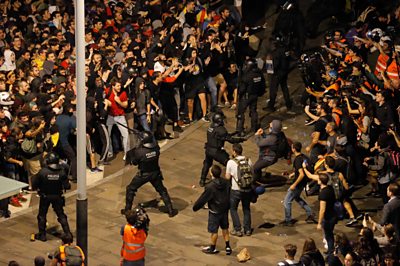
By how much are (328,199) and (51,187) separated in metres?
4.94

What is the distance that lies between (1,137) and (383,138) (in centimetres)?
740

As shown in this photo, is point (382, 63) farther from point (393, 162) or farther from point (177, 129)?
point (177, 129)

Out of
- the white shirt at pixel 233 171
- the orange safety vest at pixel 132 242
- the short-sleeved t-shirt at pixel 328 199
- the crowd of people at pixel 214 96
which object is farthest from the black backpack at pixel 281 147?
the orange safety vest at pixel 132 242

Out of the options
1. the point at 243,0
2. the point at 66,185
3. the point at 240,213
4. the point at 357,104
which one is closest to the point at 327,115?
the point at 357,104

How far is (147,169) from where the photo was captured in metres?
19.5

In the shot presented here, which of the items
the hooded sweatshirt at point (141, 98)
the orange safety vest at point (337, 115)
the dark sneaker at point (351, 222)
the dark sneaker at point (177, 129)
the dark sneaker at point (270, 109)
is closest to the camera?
the dark sneaker at point (351, 222)

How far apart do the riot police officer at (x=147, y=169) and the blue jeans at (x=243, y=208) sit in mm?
1487

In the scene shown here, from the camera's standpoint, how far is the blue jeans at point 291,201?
64.1 feet

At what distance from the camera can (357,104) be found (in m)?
21.7

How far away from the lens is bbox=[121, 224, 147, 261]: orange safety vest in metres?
16.6


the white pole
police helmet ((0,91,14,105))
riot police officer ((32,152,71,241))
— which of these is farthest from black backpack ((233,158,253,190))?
police helmet ((0,91,14,105))

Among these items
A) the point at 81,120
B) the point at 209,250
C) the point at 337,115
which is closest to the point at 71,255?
the point at 81,120

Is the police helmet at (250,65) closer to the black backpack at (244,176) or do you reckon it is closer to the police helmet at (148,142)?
the police helmet at (148,142)

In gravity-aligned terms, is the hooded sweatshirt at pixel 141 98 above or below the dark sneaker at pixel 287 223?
above
